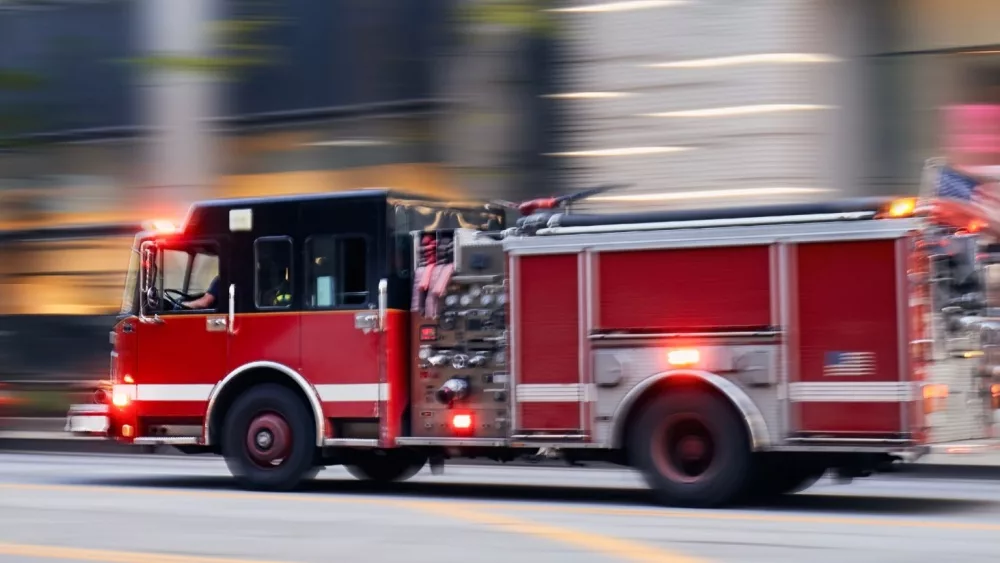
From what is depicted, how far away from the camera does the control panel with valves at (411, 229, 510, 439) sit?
1168cm

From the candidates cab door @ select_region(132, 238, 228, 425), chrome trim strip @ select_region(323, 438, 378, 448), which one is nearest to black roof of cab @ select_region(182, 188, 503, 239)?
cab door @ select_region(132, 238, 228, 425)

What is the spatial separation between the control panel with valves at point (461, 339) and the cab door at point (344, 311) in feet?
1.26

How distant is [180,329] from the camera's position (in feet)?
42.9

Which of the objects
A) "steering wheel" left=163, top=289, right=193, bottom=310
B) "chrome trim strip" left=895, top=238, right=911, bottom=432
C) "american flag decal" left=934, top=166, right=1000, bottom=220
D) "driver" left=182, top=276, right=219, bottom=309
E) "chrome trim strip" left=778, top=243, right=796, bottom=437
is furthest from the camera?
"steering wheel" left=163, top=289, right=193, bottom=310

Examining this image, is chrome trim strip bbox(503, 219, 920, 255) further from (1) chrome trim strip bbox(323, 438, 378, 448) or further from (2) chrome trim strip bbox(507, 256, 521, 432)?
(1) chrome trim strip bbox(323, 438, 378, 448)

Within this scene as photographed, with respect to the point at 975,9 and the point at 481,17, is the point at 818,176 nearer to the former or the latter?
the point at 975,9

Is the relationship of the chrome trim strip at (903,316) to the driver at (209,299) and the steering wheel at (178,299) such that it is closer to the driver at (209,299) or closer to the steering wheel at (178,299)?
the driver at (209,299)

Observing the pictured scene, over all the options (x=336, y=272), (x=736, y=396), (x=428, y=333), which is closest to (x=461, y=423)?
(x=428, y=333)

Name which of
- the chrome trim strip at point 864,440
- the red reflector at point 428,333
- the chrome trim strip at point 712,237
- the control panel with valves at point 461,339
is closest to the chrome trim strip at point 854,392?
the chrome trim strip at point 864,440

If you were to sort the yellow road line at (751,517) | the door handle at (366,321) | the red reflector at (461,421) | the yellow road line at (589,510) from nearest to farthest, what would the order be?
the yellow road line at (751,517) < the yellow road line at (589,510) < the red reflector at (461,421) < the door handle at (366,321)

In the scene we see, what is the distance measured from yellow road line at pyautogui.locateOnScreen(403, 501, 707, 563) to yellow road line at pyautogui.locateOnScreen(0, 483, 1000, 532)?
0.90 ft

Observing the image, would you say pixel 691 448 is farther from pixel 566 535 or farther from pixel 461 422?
pixel 566 535

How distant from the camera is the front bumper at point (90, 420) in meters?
13.2

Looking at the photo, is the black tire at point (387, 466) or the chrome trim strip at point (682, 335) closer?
the chrome trim strip at point (682, 335)
